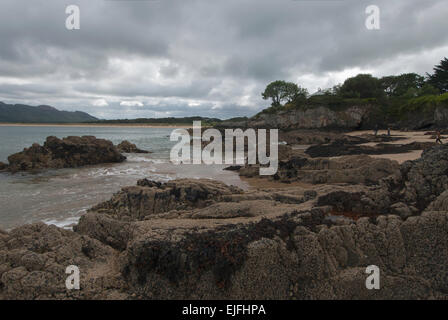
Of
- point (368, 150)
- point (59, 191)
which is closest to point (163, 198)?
point (59, 191)

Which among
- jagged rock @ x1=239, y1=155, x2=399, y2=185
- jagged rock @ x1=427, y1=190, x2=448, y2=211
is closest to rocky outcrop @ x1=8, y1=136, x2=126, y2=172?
jagged rock @ x1=239, y1=155, x2=399, y2=185

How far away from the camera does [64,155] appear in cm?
2075

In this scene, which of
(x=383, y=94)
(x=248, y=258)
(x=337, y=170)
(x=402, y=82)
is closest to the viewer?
(x=248, y=258)

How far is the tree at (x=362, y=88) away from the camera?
161 ft

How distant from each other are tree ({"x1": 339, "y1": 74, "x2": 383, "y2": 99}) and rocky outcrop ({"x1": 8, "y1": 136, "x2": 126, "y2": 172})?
45220 mm

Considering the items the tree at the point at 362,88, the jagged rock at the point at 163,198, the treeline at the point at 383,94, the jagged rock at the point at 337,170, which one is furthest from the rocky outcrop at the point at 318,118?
the jagged rock at the point at 163,198

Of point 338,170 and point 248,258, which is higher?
point 338,170

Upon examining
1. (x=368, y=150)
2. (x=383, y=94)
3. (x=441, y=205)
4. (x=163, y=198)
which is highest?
(x=383, y=94)

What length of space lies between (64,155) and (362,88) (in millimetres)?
52842

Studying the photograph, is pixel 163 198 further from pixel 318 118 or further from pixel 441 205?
pixel 318 118

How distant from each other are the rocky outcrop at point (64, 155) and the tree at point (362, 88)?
4522 cm

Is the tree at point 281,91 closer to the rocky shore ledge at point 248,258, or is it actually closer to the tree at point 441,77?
the tree at point 441,77

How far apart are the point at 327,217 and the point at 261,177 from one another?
9.17m

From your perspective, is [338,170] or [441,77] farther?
[441,77]
